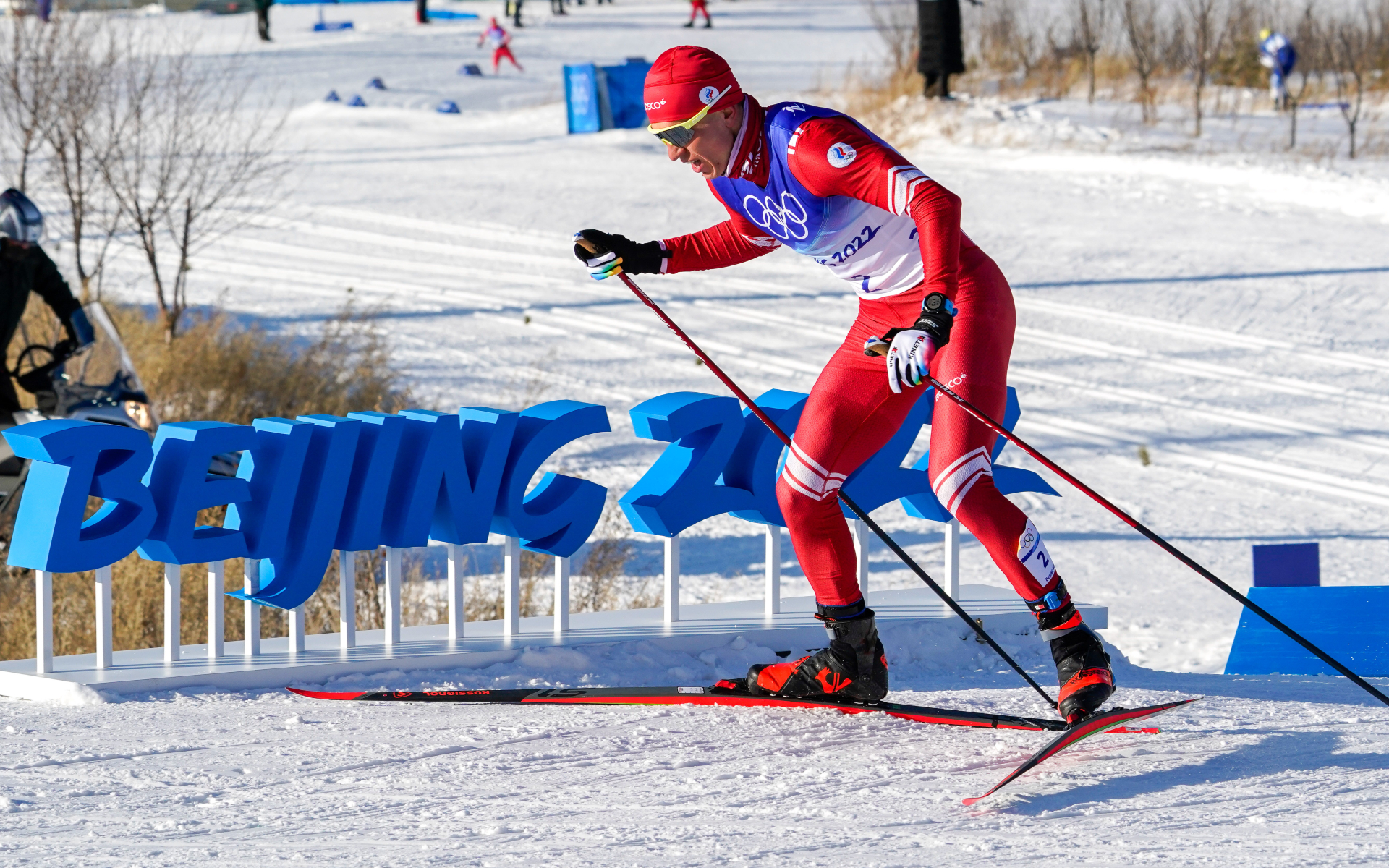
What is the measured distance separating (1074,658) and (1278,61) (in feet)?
79.4

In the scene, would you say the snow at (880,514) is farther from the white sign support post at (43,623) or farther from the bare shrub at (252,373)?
the bare shrub at (252,373)

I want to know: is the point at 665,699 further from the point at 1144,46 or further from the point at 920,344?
the point at 1144,46

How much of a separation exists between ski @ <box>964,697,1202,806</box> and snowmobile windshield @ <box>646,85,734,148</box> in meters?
1.88

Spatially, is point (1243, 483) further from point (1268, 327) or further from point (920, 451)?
point (1268, 327)

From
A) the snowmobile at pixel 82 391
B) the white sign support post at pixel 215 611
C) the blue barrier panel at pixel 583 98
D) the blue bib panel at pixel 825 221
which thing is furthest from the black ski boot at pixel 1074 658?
the blue barrier panel at pixel 583 98

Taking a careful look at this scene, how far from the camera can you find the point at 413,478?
208 inches

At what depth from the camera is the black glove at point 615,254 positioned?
4.70 m

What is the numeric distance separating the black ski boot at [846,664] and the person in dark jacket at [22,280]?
4.02 meters

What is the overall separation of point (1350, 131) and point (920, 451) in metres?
11.3

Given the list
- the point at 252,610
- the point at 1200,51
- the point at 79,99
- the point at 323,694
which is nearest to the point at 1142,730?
the point at 323,694

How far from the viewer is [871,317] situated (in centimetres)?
433

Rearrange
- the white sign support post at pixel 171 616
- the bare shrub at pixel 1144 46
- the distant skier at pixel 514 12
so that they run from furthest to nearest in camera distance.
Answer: the distant skier at pixel 514 12 → the bare shrub at pixel 1144 46 → the white sign support post at pixel 171 616

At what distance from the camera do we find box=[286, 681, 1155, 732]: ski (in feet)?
14.3

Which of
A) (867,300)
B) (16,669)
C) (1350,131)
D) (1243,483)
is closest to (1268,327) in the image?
(1243,483)
